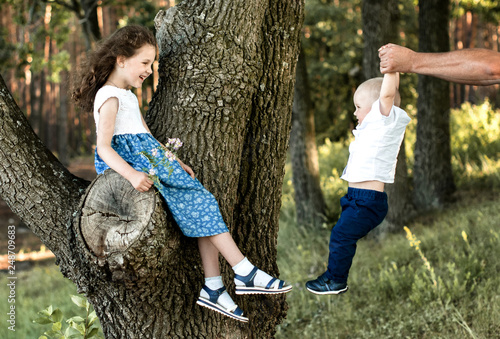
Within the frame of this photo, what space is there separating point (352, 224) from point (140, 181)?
1.13m

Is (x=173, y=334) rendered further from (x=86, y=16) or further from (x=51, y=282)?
(x=86, y=16)

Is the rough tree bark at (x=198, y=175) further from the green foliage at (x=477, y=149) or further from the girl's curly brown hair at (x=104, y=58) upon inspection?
the green foliage at (x=477, y=149)

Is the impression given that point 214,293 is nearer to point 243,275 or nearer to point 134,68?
point 243,275

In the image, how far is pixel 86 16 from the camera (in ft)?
31.1

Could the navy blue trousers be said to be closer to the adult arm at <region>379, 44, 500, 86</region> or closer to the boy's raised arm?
the boy's raised arm

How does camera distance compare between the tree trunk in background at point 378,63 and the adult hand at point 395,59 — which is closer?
the adult hand at point 395,59

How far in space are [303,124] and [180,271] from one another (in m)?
5.29

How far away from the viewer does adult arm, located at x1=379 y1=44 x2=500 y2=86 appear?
2.38 meters

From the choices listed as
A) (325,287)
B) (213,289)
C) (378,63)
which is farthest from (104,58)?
(378,63)

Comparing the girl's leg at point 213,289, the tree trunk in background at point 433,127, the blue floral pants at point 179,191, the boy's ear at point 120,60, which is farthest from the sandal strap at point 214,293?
the tree trunk in background at point 433,127

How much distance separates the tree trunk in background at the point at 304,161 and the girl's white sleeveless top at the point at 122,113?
5.00m

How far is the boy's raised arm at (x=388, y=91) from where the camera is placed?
246 cm

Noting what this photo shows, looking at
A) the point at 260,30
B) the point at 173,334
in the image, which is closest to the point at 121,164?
the point at 173,334

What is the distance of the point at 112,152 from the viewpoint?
2486 mm
